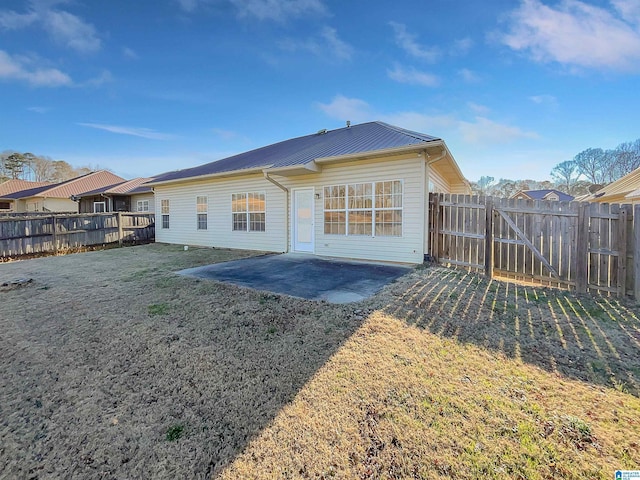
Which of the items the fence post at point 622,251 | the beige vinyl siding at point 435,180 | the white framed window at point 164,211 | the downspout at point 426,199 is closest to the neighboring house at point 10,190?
the white framed window at point 164,211

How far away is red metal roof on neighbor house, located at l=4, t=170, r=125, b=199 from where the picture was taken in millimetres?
25938

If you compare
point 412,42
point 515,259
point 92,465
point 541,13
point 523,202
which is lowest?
point 92,465

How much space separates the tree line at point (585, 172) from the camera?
117 ft

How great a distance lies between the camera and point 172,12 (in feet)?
29.3

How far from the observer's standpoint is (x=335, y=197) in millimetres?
9008

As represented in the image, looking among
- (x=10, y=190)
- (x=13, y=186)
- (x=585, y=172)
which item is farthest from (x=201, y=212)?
(x=585, y=172)

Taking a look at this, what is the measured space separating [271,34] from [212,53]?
2386 millimetres

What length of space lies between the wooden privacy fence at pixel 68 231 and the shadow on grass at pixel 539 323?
1402 cm

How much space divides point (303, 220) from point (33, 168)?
5657 cm

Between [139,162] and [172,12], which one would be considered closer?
[172,12]

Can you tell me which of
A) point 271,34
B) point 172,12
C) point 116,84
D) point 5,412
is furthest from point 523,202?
point 116,84

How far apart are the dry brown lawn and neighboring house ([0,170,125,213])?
2827 centimetres

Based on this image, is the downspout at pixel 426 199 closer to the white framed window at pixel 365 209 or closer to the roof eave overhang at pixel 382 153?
the roof eave overhang at pixel 382 153

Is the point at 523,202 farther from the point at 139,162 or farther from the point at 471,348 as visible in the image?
the point at 139,162
